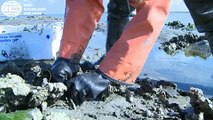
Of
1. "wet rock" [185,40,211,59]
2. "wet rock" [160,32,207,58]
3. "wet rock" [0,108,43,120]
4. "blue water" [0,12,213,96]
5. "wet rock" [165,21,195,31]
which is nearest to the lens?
"wet rock" [0,108,43,120]

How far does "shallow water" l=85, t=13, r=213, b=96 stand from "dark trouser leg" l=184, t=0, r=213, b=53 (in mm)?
755

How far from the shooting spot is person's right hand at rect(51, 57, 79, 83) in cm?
239

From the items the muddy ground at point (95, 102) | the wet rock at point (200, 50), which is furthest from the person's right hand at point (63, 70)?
the wet rock at point (200, 50)

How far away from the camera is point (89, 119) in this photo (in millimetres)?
2139

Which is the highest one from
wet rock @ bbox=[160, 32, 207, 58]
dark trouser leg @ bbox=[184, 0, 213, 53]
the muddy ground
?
dark trouser leg @ bbox=[184, 0, 213, 53]

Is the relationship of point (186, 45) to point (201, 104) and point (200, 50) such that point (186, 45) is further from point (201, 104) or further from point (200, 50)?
point (201, 104)

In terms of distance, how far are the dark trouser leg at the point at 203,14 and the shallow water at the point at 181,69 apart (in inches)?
29.7

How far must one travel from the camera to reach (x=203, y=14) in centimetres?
223

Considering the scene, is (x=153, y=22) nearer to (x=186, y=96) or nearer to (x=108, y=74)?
(x=108, y=74)

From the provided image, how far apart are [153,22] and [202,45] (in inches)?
75.3

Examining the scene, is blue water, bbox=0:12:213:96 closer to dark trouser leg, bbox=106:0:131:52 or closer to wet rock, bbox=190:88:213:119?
dark trouser leg, bbox=106:0:131:52

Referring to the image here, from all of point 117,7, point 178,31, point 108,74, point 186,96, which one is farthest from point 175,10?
point 108,74

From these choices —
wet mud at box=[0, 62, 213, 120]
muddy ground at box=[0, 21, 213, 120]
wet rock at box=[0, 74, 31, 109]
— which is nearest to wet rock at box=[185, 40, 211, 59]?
muddy ground at box=[0, 21, 213, 120]

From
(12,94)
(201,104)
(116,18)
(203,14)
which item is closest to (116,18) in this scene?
(116,18)
